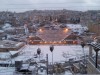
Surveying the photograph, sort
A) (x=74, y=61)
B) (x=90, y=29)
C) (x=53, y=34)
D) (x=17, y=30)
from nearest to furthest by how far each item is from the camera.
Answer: (x=74, y=61), (x=53, y=34), (x=90, y=29), (x=17, y=30)

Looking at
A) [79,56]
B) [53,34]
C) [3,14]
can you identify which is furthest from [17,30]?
[3,14]

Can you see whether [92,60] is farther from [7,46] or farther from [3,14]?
[3,14]

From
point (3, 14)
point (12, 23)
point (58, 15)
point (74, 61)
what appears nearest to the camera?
point (74, 61)

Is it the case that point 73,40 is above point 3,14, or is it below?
below

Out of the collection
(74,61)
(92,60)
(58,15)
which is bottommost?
(74,61)

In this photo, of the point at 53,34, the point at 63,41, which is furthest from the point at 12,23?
the point at 63,41

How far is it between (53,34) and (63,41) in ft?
3.22

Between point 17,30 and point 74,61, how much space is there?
6.75 meters

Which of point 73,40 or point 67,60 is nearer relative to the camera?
point 67,60

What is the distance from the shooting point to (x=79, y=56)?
514 cm

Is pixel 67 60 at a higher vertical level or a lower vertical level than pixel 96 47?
lower

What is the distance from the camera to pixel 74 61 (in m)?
4.89

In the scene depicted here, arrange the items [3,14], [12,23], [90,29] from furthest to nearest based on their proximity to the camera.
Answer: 1. [3,14]
2. [12,23]
3. [90,29]

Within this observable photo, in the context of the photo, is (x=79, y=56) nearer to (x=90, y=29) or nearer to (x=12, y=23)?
(x=90, y=29)
